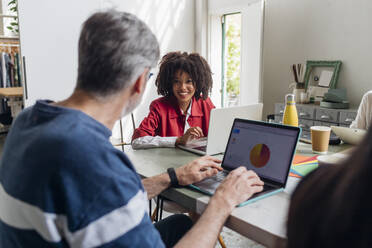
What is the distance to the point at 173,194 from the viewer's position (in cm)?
123

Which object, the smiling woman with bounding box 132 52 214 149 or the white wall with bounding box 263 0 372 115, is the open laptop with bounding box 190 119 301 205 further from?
the white wall with bounding box 263 0 372 115

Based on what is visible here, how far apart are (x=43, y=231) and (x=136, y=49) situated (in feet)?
1.61

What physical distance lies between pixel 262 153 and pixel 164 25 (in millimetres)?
3744

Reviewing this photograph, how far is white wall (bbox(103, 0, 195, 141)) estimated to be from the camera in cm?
440

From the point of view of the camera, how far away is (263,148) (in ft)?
4.11

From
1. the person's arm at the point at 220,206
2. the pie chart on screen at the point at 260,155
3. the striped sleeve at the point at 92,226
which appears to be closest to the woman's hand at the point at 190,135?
the pie chart on screen at the point at 260,155

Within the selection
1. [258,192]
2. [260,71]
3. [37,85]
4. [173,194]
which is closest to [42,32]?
[37,85]

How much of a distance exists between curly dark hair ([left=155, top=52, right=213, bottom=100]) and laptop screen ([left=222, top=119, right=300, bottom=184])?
0.89 meters

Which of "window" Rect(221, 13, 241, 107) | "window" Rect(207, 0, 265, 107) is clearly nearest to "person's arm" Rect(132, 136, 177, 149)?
"window" Rect(207, 0, 265, 107)

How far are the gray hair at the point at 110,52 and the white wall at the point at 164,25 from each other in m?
3.53

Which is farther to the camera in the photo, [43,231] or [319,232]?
[43,231]

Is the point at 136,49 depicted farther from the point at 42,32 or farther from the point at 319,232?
the point at 42,32

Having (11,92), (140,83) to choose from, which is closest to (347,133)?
(140,83)

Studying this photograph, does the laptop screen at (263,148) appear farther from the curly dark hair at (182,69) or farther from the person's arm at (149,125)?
the curly dark hair at (182,69)
